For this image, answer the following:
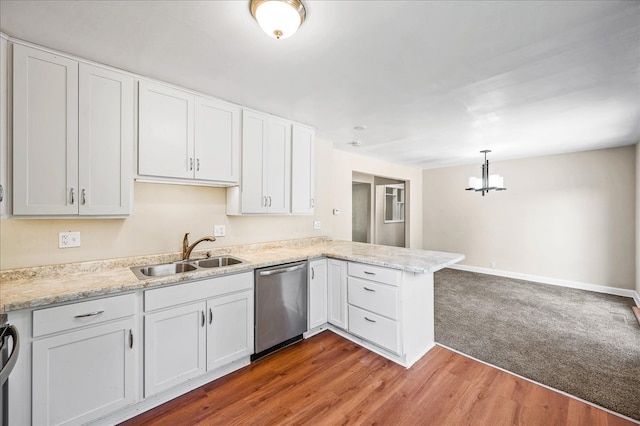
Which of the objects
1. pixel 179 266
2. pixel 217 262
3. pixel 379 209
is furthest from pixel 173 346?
pixel 379 209

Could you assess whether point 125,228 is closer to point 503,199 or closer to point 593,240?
point 503,199

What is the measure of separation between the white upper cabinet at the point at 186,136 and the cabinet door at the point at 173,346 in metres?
1.13

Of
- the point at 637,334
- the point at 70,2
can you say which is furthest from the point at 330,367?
the point at 637,334

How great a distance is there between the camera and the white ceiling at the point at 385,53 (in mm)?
1407

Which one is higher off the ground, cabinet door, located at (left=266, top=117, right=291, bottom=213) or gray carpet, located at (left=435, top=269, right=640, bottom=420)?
cabinet door, located at (left=266, top=117, right=291, bottom=213)

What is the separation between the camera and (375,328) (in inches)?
99.9

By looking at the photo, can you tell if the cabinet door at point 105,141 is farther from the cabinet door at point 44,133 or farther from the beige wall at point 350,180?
the beige wall at point 350,180

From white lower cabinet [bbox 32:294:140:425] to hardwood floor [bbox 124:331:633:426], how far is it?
0.29m

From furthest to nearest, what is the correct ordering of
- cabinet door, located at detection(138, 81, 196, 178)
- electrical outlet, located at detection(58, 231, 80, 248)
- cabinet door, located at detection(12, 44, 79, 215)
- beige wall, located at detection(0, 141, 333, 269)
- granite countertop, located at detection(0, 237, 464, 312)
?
cabinet door, located at detection(138, 81, 196, 178), electrical outlet, located at detection(58, 231, 80, 248), beige wall, located at detection(0, 141, 333, 269), cabinet door, located at detection(12, 44, 79, 215), granite countertop, located at detection(0, 237, 464, 312)

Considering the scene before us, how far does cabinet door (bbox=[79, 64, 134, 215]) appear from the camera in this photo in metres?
1.87

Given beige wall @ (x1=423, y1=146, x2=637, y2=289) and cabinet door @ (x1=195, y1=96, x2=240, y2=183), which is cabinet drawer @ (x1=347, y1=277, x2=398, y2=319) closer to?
cabinet door @ (x1=195, y1=96, x2=240, y2=183)

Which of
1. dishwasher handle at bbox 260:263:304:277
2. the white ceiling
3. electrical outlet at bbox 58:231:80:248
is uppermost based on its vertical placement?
the white ceiling

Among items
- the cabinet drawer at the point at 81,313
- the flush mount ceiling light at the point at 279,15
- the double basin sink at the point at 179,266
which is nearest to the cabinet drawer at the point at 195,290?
the cabinet drawer at the point at 81,313

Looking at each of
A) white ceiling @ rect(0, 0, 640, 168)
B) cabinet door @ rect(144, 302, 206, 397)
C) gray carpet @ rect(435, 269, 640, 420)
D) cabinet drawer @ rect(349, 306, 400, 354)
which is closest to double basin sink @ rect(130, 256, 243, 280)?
cabinet door @ rect(144, 302, 206, 397)
